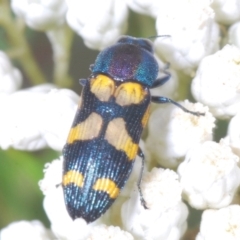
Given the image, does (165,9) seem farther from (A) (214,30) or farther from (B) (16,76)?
(B) (16,76)

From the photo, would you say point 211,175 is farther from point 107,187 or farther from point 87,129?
point 87,129

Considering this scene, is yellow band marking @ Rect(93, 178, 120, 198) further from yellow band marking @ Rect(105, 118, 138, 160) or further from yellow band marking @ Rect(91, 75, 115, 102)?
Answer: yellow band marking @ Rect(91, 75, 115, 102)

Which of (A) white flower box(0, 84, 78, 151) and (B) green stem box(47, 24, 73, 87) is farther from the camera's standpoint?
(B) green stem box(47, 24, 73, 87)

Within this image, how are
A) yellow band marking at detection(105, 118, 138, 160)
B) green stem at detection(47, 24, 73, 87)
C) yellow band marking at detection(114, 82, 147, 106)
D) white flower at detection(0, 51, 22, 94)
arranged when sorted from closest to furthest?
yellow band marking at detection(105, 118, 138, 160) < yellow band marking at detection(114, 82, 147, 106) < white flower at detection(0, 51, 22, 94) < green stem at detection(47, 24, 73, 87)

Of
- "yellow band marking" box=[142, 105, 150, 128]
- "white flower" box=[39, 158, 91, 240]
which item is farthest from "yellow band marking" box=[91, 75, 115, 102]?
"white flower" box=[39, 158, 91, 240]

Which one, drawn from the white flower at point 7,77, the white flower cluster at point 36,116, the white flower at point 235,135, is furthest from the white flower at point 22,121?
the white flower at point 235,135
